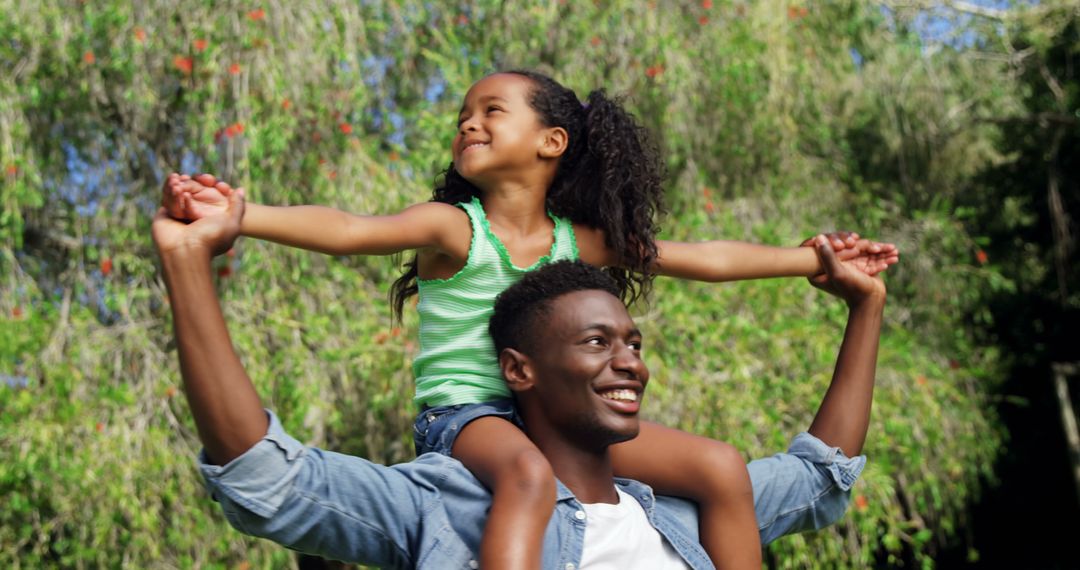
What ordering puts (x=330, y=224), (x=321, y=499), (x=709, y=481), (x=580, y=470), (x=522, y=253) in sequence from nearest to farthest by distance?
1. (x=321, y=499)
2. (x=330, y=224)
3. (x=580, y=470)
4. (x=709, y=481)
5. (x=522, y=253)

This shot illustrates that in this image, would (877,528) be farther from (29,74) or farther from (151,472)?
(29,74)

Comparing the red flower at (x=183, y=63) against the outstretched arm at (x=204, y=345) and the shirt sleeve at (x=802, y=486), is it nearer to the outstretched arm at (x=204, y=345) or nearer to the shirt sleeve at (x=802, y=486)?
the shirt sleeve at (x=802, y=486)

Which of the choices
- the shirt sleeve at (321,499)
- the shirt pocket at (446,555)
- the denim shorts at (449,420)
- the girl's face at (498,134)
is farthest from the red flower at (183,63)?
the shirt pocket at (446,555)

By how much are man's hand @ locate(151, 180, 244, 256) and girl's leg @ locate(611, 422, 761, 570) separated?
2.55ft

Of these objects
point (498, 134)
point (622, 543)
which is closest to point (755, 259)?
point (498, 134)

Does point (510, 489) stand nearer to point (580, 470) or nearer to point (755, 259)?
point (580, 470)

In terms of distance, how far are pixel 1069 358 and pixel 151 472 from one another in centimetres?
569

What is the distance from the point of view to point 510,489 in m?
1.83

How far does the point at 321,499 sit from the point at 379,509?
104 millimetres

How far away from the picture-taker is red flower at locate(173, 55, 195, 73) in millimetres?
5500

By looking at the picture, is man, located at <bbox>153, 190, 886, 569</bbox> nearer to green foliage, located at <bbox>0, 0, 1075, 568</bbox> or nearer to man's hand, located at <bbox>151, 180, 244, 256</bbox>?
man's hand, located at <bbox>151, 180, 244, 256</bbox>

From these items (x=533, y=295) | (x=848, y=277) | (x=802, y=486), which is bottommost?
(x=802, y=486)

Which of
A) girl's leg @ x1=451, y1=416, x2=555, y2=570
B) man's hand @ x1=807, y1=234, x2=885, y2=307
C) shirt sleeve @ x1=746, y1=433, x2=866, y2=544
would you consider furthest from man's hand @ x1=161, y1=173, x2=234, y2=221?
man's hand @ x1=807, y1=234, x2=885, y2=307

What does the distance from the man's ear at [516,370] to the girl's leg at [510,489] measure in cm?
7
